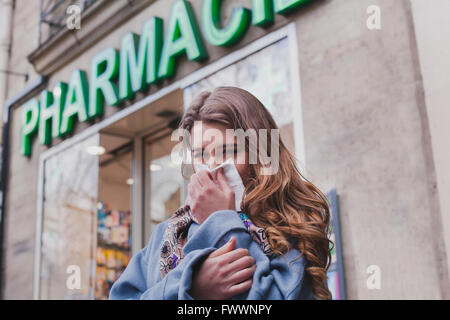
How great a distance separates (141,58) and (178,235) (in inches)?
167

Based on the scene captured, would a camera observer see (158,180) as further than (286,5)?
Yes

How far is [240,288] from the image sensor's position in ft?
4.32

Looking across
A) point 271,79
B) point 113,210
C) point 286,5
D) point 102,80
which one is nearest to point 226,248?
point 271,79

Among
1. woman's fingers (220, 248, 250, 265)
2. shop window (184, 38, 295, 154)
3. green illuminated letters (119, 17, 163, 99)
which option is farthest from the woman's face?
green illuminated letters (119, 17, 163, 99)

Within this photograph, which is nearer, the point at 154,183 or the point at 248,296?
the point at 248,296

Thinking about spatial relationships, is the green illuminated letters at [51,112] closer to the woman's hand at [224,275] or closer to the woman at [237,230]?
the woman at [237,230]

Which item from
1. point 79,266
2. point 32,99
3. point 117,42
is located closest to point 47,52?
point 32,99

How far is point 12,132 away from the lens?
26.8ft

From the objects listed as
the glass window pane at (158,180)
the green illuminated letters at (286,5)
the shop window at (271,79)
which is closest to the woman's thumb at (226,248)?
the shop window at (271,79)

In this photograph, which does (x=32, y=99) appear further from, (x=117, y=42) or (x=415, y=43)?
(x=415, y=43)

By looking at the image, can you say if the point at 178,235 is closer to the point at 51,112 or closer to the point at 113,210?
the point at 113,210

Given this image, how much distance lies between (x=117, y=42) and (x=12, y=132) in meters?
3.04

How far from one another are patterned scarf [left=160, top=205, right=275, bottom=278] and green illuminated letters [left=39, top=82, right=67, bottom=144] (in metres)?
5.39

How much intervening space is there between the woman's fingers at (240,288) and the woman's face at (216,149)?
1.02ft
